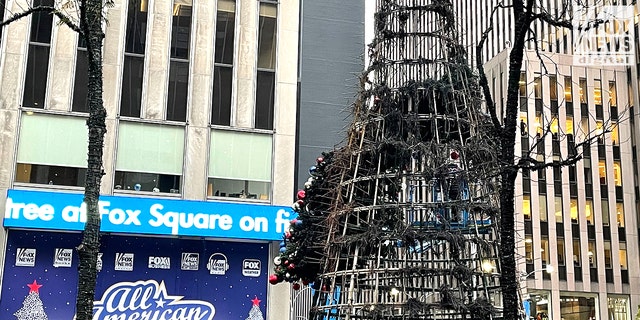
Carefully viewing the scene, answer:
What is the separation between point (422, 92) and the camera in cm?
1105

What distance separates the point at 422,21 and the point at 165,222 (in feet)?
29.1

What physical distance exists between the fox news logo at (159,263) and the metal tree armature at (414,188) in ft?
27.2

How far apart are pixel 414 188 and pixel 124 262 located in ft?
32.8

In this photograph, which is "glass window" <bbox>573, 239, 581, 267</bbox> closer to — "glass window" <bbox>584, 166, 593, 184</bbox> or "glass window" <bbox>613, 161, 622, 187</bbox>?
"glass window" <bbox>584, 166, 593, 184</bbox>

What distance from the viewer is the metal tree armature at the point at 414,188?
9.64m

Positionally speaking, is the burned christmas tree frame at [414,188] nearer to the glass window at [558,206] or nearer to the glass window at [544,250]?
the glass window at [544,250]

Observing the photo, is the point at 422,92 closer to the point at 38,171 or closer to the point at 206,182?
the point at 206,182

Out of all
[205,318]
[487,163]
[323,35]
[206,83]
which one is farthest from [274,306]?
[487,163]

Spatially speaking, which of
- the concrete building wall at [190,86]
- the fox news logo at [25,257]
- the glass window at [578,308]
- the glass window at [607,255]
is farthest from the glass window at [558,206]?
the fox news logo at [25,257]

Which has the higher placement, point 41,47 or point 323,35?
point 323,35

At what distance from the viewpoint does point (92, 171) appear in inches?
292

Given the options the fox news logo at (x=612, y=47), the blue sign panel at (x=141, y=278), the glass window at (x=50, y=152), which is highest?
the fox news logo at (x=612, y=47)

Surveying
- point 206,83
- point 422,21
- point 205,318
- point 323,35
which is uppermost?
point 323,35

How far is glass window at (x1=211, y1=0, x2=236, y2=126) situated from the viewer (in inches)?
765
